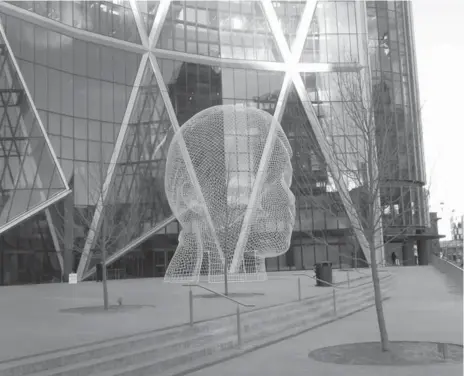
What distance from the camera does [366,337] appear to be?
1193cm

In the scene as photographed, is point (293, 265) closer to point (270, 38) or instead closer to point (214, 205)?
point (270, 38)

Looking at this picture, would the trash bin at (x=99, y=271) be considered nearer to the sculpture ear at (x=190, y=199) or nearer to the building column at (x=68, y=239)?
the building column at (x=68, y=239)

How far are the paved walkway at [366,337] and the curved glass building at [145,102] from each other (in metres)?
5.51

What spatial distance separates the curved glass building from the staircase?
963 cm

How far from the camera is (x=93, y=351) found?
8.91 m

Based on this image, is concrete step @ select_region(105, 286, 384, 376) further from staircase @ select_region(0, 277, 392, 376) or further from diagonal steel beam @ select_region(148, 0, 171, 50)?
diagonal steel beam @ select_region(148, 0, 171, 50)

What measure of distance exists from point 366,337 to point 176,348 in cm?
418

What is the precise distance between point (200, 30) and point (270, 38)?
5.53 meters

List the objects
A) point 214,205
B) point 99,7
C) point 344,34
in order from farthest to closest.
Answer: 1. point 344,34
2. point 99,7
3. point 214,205

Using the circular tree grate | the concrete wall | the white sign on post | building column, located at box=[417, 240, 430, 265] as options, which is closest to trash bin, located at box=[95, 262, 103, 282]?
the white sign on post

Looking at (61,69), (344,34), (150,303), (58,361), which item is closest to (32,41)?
(61,69)

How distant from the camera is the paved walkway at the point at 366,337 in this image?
8.57 metres

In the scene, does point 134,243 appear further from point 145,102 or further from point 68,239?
point 145,102

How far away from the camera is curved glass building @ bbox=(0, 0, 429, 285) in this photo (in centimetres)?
2998
